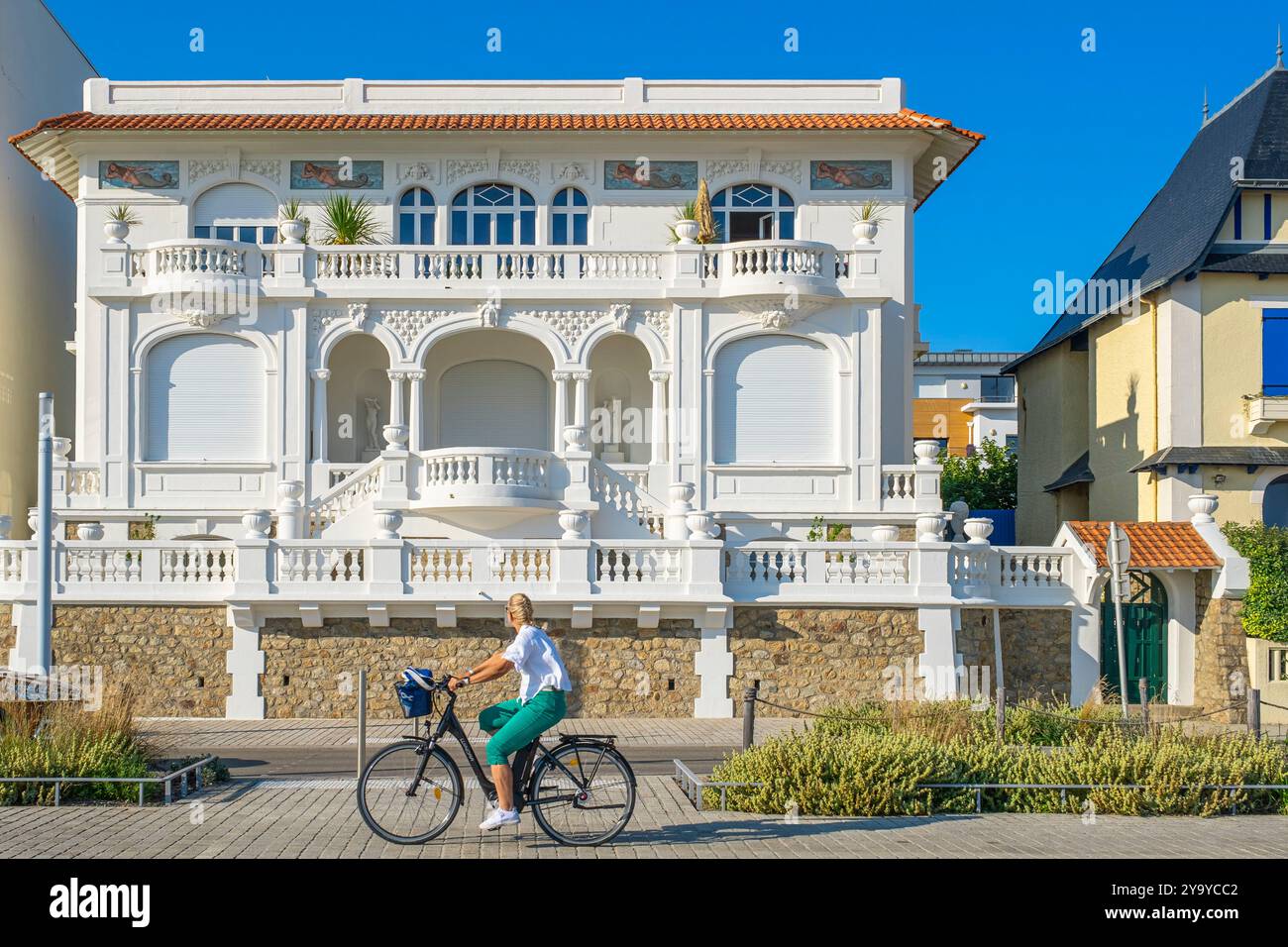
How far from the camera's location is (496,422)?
3125 cm

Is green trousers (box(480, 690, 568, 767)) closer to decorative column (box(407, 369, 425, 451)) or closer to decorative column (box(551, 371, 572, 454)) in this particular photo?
decorative column (box(551, 371, 572, 454))

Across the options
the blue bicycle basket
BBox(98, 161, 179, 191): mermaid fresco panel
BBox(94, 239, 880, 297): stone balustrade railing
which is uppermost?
BBox(98, 161, 179, 191): mermaid fresco panel

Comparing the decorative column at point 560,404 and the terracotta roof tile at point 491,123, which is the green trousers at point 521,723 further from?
the terracotta roof tile at point 491,123

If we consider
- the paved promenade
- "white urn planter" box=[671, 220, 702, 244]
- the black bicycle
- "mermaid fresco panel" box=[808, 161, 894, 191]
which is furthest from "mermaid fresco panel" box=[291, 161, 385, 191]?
the black bicycle

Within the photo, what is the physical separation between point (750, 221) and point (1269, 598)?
13191 mm

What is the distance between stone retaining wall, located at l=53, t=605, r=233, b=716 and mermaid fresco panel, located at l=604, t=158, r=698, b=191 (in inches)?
545

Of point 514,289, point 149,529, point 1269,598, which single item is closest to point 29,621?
point 149,529

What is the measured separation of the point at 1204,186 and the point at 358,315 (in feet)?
58.9

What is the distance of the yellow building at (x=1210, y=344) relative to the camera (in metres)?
28.4

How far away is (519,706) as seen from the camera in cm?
1066

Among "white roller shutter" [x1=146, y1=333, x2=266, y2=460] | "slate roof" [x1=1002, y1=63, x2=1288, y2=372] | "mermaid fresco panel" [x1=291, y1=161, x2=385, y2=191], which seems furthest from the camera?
"mermaid fresco panel" [x1=291, y1=161, x2=385, y2=191]

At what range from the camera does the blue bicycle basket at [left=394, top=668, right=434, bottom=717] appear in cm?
1062

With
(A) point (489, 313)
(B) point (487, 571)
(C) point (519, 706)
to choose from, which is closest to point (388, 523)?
(B) point (487, 571)

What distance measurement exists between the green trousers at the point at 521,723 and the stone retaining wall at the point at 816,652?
10.8m
